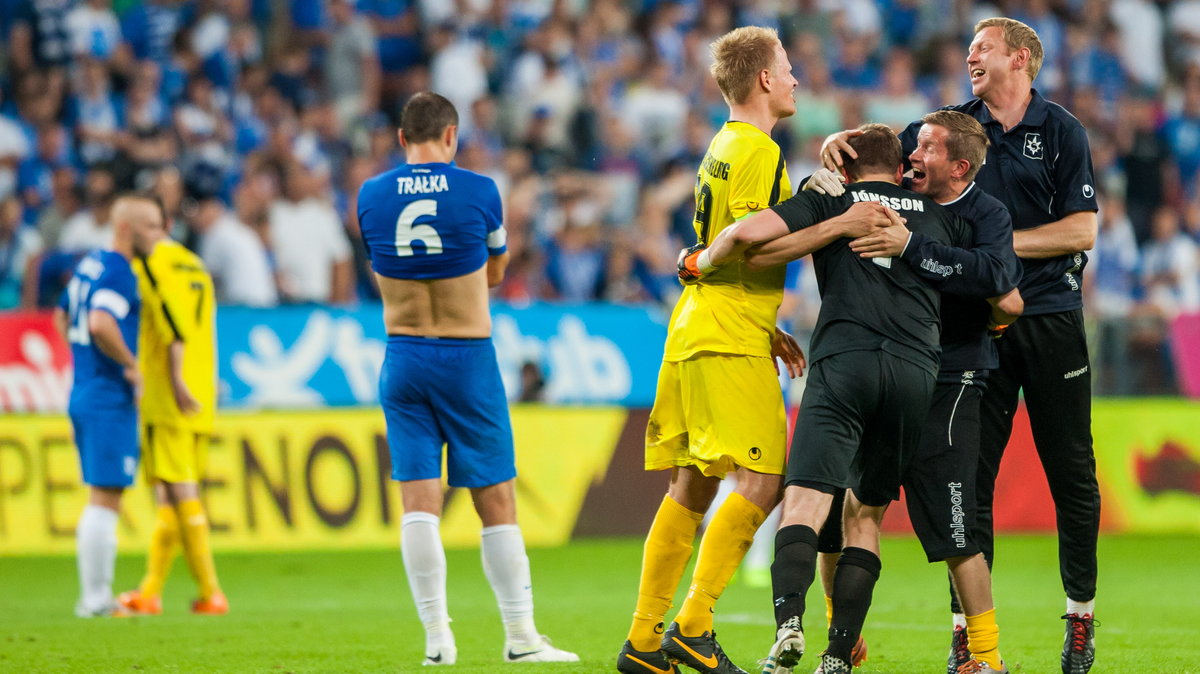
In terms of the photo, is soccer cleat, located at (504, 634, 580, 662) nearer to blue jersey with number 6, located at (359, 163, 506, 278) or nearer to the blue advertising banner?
blue jersey with number 6, located at (359, 163, 506, 278)

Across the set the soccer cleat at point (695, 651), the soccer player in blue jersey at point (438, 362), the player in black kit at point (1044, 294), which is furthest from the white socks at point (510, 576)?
the player in black kit at point (1044, 294)

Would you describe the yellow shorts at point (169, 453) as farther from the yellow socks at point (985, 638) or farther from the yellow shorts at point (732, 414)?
the yellow socks at point (985, 638)

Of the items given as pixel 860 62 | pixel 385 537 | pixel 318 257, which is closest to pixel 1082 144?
pixel 385 537

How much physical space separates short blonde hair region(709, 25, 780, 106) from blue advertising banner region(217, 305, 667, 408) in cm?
658

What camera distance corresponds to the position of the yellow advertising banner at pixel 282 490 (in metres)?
12.0

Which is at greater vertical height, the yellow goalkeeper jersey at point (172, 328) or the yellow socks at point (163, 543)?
the yellow goalkeeper jersey at point (172, 328)

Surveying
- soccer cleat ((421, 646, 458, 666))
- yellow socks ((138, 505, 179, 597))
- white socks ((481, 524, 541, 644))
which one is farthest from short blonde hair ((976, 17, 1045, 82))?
yellow socks ((138, 505, 179, 597))

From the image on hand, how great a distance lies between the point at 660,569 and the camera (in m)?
6.24

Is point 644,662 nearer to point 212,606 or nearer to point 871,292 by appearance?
point 871,292

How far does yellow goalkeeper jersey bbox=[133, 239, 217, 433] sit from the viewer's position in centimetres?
964

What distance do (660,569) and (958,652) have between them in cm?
131

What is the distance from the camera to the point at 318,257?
14906mm

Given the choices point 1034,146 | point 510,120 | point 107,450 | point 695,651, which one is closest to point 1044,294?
point 1034,146

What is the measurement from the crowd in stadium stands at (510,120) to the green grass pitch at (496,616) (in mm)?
3214
